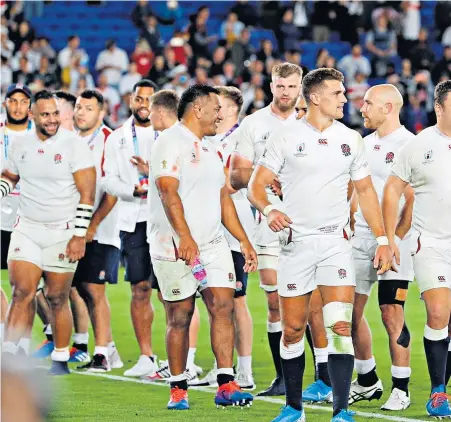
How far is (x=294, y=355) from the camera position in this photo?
19.7ft

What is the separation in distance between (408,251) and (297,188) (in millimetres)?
1358

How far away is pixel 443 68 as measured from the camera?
2225 centimetres

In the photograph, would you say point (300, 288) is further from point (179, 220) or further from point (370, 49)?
point (370, 49)

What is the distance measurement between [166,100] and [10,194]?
7.25 ft

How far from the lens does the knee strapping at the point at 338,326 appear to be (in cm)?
575

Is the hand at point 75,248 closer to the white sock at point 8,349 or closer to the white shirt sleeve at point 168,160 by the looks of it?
the white shirt sleeve at point 168,160

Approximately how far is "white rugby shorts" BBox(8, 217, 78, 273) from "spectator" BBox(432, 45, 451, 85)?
15.6 meters

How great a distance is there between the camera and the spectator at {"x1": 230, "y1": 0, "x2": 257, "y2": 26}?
78.2 feet

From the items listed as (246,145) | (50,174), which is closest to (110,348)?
(50,174)

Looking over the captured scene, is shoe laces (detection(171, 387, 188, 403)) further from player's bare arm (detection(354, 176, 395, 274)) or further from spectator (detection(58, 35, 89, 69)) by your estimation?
spectator (detection(58, 35, 89, 69))

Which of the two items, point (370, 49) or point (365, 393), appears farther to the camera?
point (370, 49)

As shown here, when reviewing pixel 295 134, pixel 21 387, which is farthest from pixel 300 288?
pixel 21 387

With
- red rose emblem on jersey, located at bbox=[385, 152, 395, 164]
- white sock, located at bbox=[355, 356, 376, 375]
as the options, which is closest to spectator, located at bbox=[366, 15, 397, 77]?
red rose emblem on jersey, located at bbox=[385, 152, 395, 164]

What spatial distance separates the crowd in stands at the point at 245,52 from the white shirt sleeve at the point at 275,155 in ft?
43.1
